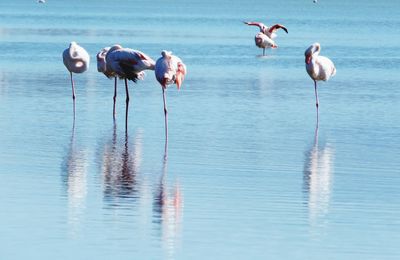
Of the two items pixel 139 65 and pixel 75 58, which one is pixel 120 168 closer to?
pixel 139 65

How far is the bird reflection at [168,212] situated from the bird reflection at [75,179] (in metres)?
0.62

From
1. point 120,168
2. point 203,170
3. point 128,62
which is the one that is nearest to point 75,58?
point 128,62

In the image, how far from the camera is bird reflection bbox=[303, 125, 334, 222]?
11133 mm

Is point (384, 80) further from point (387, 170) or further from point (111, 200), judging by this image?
point (111, 200)

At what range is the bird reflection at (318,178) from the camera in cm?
1113

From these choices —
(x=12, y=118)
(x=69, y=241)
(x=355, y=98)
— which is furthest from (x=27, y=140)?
(x=355, y=98)

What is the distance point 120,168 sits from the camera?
1327 centimetres

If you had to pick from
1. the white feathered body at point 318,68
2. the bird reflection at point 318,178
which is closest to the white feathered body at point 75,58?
the white feathered body at point 318,68

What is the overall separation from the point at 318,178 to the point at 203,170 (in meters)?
1.13

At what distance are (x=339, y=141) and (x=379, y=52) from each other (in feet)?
70.9

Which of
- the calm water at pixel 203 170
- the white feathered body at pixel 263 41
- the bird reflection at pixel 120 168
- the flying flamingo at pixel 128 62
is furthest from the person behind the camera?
the white feathered body at pixel 263 41

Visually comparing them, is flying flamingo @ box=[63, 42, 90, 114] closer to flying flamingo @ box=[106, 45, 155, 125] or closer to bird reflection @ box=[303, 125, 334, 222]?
flying flamingo @ box=[106, 45, 155, 125]

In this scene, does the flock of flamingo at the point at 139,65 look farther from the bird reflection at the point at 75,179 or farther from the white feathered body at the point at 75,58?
the bird reflection at the point at 75,179

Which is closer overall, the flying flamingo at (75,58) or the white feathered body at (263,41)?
the flying flamingo at (75,58)
